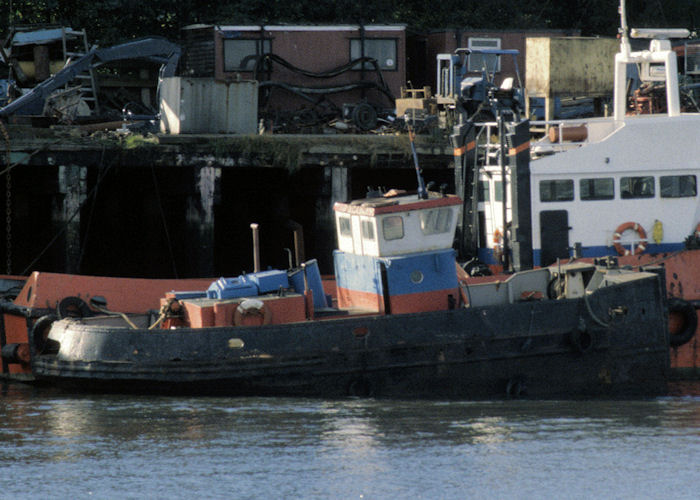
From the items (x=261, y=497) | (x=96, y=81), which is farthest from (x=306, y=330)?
(x=96, y=81)

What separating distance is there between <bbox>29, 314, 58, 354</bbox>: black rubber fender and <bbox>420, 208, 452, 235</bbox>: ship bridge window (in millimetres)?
4982

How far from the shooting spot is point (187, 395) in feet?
49.5

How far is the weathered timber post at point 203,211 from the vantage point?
21.3m

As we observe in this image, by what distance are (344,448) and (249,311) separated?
280 cm

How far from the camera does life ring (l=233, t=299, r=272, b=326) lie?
1490 cm

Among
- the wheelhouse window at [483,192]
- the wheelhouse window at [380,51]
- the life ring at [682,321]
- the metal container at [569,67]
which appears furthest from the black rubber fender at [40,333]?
the wheelhouse window at [380,51]

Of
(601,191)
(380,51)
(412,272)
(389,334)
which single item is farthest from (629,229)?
(380,51)

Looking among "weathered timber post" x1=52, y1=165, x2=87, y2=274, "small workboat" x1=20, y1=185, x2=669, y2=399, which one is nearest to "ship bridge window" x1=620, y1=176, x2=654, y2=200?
"small workboat" x1=20, y1=185, x2=669, y2=399

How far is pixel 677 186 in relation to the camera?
1736 centimetres

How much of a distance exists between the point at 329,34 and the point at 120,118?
21.5ft

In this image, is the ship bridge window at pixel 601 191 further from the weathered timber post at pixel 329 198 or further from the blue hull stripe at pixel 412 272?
the weathered timber post at pixel 329 198

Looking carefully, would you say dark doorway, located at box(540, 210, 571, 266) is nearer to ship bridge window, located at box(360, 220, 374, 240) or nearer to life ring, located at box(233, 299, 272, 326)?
ship bridge window, located at box(360, 220, 374, 240)

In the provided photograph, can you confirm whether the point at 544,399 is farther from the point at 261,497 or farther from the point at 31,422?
the point at 31,422

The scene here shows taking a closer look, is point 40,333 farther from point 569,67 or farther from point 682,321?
point 569,67
